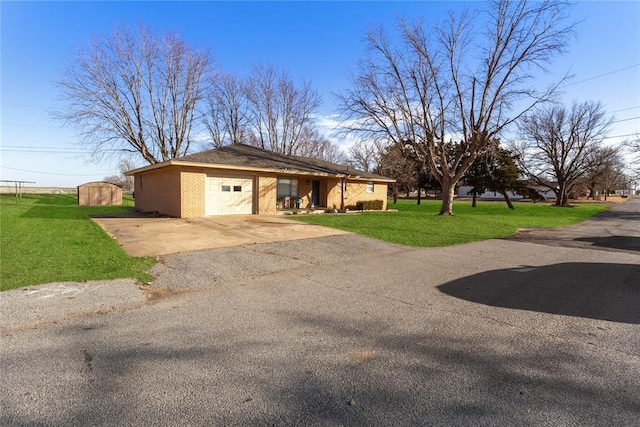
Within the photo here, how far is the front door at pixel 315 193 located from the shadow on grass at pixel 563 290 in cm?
1657

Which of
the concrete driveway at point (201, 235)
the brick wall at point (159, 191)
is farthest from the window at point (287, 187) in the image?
the concrete driveway at point (201, 235)

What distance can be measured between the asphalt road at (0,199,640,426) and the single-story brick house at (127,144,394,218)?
10.5 m

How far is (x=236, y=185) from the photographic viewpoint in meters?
17.7

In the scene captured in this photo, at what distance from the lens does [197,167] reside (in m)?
16.0

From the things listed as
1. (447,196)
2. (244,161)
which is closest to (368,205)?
(447,196)

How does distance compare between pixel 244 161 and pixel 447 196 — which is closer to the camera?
pixel 244 161

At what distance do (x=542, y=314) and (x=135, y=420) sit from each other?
4.74 m

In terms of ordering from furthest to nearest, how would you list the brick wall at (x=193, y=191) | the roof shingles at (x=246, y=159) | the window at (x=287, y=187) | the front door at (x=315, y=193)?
the front door at (x=315, y=193) → the window at (x=287, y=187) → the roof shingles at (x=246, y=159) → the brick wall at (x=193, y=191)

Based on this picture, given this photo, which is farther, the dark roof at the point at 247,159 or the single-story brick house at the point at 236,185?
the dark roof at the point at 247,159

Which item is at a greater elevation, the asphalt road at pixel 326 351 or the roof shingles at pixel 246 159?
the roof shingles at pixel 246 159

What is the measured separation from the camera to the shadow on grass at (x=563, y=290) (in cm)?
457

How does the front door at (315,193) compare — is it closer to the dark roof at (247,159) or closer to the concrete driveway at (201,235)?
the dark roof at (247,159)

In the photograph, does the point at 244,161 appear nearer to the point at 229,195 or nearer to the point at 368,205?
the point at 229,195

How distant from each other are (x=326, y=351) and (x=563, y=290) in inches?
182
